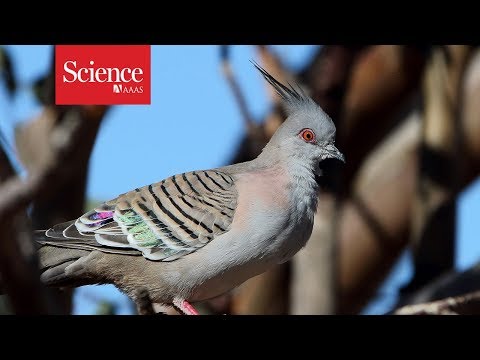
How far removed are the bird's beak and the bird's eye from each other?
6 centimetres

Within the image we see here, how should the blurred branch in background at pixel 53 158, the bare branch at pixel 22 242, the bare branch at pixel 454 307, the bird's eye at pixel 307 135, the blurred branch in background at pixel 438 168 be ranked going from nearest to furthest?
the bare branch at pixel 22 242
the blurred branch in background at pixel 53 158
the bird's eye at pixel 307 135
the bare branch at pixel 454 307
the blurred branch in background at pixel 438 168

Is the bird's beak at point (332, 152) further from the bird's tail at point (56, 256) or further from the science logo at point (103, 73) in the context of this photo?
the bird's tail at point (56, 256)

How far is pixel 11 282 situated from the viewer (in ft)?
5.49

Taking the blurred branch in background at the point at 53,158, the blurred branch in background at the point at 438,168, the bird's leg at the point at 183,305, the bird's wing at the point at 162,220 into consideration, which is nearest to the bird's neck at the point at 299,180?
the bird's wing at the point at 162,220

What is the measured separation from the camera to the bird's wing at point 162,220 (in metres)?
2.83

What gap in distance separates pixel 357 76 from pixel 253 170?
246cm

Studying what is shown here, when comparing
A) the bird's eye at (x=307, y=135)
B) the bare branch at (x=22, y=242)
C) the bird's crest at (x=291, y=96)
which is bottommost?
the bare branch at (x=22, y=242)

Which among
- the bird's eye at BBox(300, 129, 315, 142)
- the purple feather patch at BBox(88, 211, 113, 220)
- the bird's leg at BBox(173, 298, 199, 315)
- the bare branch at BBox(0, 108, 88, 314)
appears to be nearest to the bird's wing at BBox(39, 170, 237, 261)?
the purple feather patch at BBox(88, 211, 113, 220)

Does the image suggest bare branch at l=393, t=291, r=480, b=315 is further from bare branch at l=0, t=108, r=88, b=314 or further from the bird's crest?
bare branch at l=0, t=108, r=88, b=314

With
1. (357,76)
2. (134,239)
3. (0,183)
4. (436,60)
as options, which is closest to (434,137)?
(436,60)

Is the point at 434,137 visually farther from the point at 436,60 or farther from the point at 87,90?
the point at 87,90

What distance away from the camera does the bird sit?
2812mm

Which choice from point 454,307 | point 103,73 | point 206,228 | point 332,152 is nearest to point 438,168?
point 454,307

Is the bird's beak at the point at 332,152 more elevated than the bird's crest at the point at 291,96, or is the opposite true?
the bird's crest at the point at 291,96
